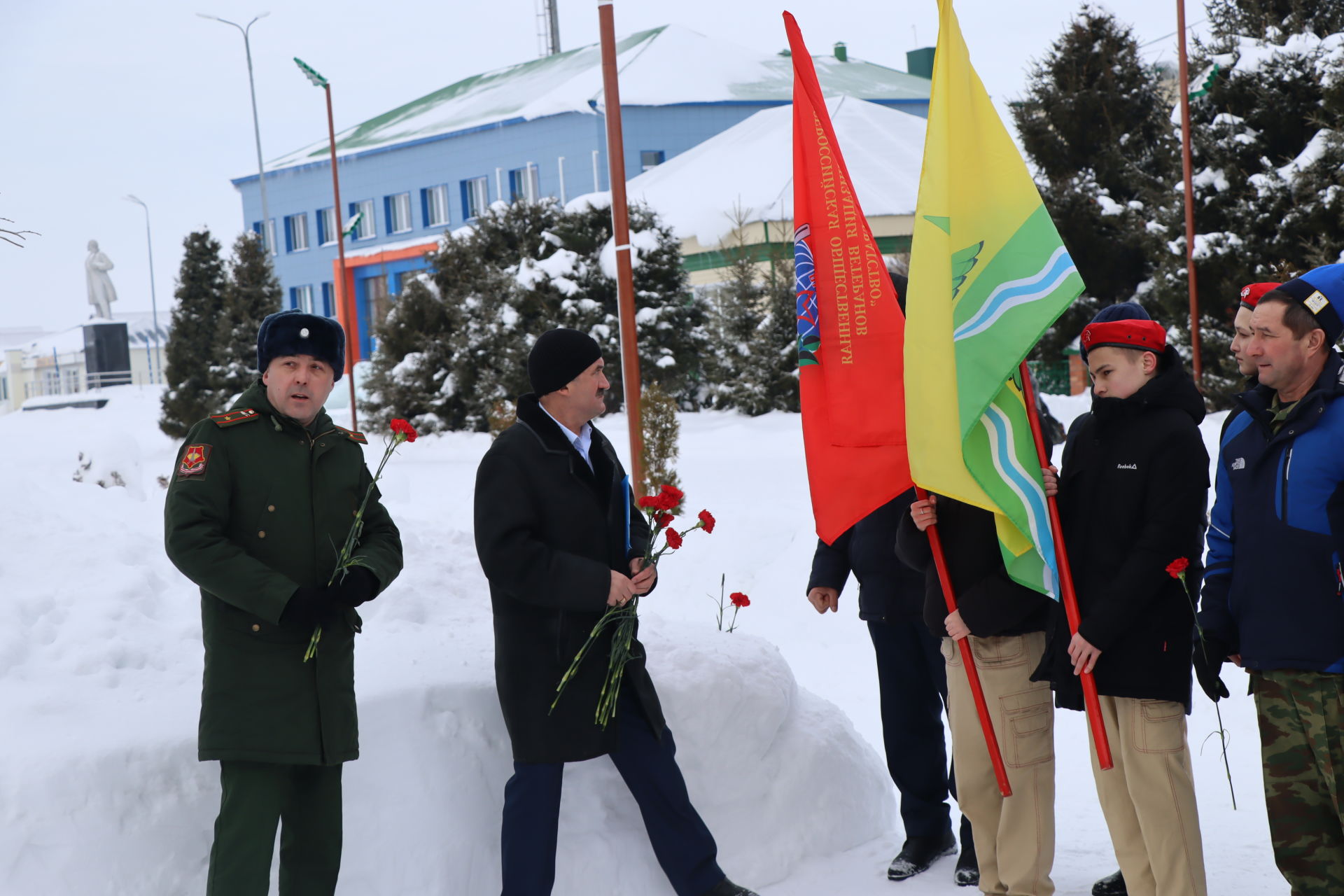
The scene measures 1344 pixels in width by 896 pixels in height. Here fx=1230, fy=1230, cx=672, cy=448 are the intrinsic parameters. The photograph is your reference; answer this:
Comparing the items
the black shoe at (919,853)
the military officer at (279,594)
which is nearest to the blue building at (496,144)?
the black shoe at (919,853)

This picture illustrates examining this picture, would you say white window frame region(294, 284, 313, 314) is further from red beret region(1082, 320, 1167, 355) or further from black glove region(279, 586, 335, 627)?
red beret region(1082, 320, 1167, 355)

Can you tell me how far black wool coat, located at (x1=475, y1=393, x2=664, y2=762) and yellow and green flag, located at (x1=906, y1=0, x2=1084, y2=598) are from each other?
104 cm

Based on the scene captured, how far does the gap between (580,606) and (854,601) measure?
6.07 meters

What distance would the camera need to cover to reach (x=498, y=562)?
3.69m

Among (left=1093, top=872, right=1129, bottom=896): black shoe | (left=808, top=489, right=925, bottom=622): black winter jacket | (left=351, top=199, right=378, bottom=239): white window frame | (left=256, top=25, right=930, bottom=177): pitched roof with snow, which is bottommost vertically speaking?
(left=1093, top=872, right=1129, bottom=896): black shoe

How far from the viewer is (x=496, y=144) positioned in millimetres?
42531

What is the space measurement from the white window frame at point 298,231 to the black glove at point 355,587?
47951 mm

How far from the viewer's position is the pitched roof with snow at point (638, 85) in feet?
136

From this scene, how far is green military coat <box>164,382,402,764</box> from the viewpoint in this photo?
3234 mm

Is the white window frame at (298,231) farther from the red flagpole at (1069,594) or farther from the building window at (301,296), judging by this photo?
the red flagpole at (1069,594)

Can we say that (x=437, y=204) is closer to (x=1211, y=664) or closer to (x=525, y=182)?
(x=525, y=182)

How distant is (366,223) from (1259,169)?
120 ft

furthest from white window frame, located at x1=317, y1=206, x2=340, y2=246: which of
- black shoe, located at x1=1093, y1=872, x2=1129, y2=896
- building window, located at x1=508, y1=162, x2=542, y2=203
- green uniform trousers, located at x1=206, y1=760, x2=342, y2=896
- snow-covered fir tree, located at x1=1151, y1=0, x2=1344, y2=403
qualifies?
black shoe, located at x1=1093, y1=872, x2=1129, y2=896

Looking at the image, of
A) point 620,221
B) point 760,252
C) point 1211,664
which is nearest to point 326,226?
point 760,252
